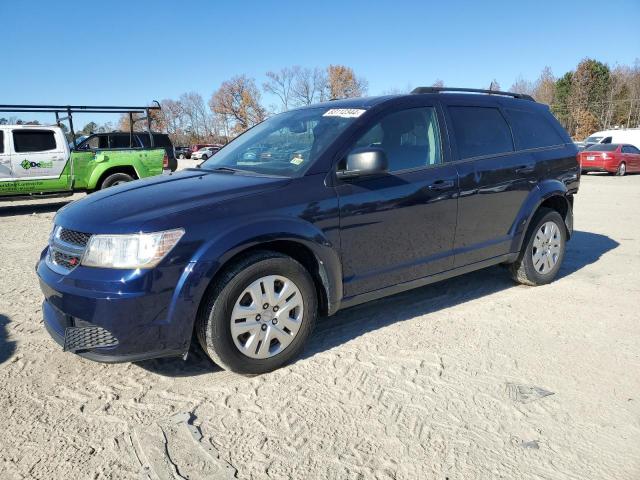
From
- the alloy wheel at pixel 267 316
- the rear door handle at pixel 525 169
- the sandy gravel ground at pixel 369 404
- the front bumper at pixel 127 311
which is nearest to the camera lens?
the sandy gravel ground at pixel 369 404

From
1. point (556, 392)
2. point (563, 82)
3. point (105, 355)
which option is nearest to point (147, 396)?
point (105, 355)

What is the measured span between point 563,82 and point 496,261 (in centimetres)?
7403

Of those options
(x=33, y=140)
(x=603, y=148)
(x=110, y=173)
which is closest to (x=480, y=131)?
(x=110, y=173)

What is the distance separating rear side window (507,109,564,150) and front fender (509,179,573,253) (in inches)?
16.1

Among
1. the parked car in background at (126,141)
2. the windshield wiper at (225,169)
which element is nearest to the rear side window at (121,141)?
the parked car in background at (126,141)

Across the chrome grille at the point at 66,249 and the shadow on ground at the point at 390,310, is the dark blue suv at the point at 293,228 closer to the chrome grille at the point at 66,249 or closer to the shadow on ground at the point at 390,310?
the chrome grille at the point at 66,249

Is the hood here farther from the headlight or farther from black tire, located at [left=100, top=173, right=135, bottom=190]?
black tire, located at [left=100, top=173, right=135, bottom=190]

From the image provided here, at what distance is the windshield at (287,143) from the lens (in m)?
3.47

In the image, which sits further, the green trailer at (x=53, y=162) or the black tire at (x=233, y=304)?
the green trailer at (x=53, y=162)

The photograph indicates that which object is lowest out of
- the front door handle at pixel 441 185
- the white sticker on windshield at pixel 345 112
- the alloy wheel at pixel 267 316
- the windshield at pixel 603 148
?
the alloy wheel at pixel 267 316

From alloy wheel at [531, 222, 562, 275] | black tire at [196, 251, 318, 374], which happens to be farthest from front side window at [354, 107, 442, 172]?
A: alloy wheel at [531, 222, 562, 275]

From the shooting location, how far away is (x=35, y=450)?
2.44 meters

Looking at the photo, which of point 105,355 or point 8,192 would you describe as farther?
point 8,192

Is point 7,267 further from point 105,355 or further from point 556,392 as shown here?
point 556,392
